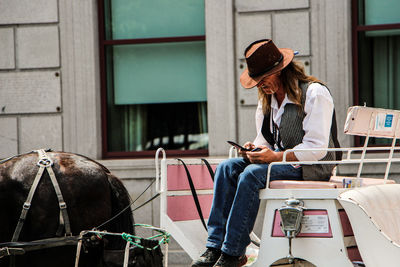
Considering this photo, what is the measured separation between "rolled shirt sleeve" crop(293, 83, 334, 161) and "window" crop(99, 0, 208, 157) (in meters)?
3.46

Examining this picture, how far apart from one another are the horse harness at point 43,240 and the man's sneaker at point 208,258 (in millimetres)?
783

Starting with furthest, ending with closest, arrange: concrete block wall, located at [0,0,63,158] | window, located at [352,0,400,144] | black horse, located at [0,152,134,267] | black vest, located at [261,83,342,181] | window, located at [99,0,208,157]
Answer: window, located at [99,0,208,157]
concrete block wall, located at [0,0,63,158]
window, located at [352,0,400,144]
black vest, located at [261,83,342,181]
black horse, located at [0,152,134,267]

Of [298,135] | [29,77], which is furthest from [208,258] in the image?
[29,77]

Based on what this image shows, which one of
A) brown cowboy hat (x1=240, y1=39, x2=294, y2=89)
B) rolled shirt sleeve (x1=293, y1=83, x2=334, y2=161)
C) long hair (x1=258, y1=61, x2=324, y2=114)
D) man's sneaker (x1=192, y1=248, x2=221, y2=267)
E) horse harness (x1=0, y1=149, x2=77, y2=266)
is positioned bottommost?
man's sneaker (x1=192, y1=248, x2=221, y2=267)

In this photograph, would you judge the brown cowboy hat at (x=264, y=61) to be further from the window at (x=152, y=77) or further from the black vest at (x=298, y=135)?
the window at (x=152, y=77)

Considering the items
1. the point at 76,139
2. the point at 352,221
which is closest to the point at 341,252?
the point at 352,221

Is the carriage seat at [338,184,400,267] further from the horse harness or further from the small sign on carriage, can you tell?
the horse harness

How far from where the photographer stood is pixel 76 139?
24.3 feet

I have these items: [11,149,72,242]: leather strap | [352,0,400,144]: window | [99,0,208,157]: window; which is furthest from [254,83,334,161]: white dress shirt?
[99,0,208,157]: window

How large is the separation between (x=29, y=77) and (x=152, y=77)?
146 centimetres

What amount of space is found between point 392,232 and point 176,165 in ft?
5.45

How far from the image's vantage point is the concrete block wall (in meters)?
7.44

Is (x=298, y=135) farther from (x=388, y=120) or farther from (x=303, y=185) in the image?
(x=388, y=120)

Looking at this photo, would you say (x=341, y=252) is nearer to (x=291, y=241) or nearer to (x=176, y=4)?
(x=291, y=241)
